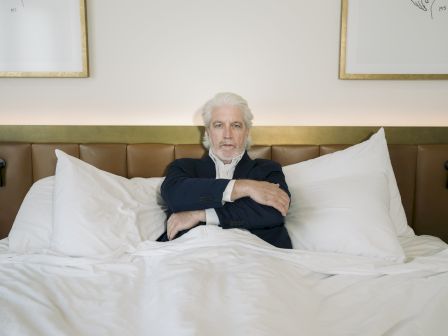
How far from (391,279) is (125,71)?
5.11 ft

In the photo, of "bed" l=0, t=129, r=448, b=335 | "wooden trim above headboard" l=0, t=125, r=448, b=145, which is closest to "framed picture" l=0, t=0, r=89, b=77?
"wooden trim above headboard" l=0, t=125, r=448, b=145

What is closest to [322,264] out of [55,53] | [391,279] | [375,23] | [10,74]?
[391,279]

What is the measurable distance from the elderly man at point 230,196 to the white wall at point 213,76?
39cm

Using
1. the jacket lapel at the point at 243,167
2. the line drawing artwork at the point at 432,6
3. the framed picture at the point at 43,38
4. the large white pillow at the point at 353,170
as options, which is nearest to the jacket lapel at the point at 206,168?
the jacket lapel at the point at 243,167

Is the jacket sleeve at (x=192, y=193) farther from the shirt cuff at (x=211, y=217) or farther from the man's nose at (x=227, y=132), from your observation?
the man's nose at (x=227, y=132)

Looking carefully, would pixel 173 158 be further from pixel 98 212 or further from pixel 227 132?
pixel 98 212

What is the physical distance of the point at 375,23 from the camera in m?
1.90

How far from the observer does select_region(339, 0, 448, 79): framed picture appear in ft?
6.22

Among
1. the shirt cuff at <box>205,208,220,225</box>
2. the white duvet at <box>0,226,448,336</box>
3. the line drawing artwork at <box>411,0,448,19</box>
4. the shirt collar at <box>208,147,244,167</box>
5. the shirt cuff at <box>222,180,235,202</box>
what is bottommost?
the white duvet at <box>0,226,448,336</box>

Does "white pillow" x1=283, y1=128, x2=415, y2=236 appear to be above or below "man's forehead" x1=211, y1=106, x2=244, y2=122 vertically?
below

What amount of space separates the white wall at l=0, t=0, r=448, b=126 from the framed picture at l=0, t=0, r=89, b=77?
0.18 feet

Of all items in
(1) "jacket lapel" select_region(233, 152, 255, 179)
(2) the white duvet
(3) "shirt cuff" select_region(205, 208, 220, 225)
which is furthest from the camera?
(1) "jacket lapel" select_region(233, 152, 255, 179)

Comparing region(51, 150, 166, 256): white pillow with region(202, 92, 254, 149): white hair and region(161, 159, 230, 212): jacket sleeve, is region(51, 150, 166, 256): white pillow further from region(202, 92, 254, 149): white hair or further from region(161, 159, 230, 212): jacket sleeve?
region(202, 92, 254, 149): white hair

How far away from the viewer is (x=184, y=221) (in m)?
1.49
